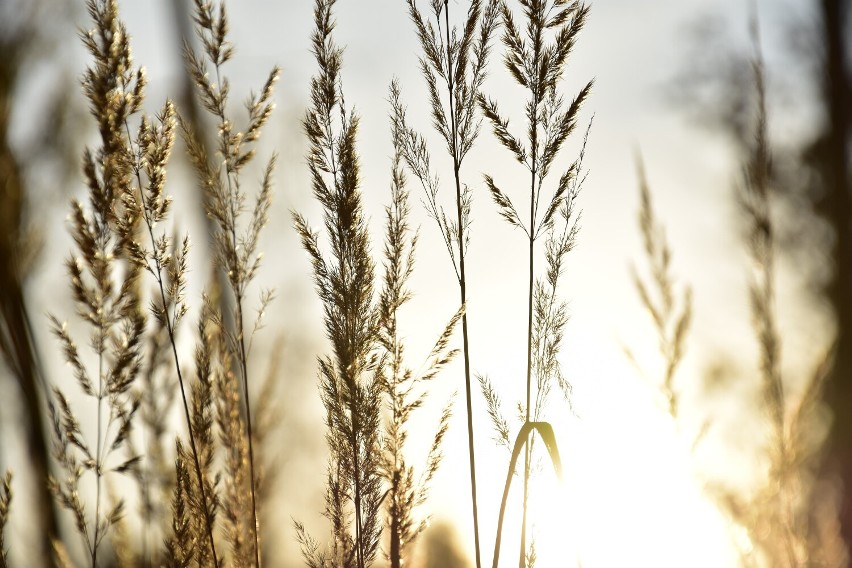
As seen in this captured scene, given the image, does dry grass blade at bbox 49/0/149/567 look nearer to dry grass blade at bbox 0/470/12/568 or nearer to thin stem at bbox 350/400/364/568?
dry grass blade at bbox 0/470/12/568

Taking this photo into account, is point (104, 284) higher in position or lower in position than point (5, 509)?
higher

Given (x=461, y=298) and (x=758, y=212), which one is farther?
(x=461, y=298)

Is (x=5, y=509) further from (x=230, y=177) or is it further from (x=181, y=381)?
(x=230, y=177)

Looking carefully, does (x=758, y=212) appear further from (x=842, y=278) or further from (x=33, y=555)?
(x=842, y=278)

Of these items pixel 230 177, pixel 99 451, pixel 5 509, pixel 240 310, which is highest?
pixel 230 177

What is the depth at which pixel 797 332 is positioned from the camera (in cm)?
746

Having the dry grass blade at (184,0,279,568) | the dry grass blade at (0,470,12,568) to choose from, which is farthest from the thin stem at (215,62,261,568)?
the dry grass blade at (0,470,12,568)

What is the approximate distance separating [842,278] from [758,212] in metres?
6.30

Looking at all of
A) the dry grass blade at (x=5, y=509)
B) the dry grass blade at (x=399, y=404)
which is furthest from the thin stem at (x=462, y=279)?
the dry grass blade at (x=5, y=509)

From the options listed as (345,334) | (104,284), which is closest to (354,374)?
(345,334)

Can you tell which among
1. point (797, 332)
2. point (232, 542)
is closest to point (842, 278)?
point (797, 332)

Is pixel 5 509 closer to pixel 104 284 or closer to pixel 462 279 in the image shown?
pixel 104 284

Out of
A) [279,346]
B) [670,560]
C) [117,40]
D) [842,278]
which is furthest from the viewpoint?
[842,278]

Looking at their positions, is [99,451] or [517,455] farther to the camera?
[99,451]
